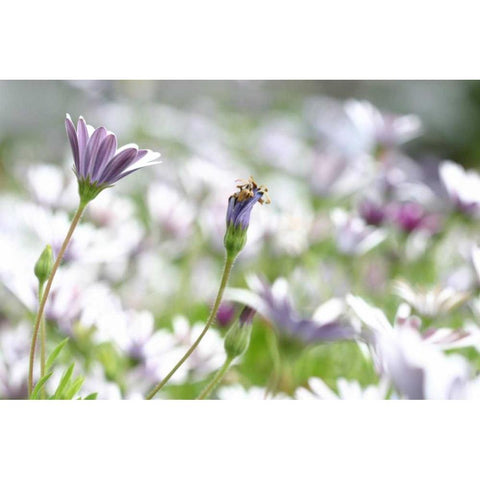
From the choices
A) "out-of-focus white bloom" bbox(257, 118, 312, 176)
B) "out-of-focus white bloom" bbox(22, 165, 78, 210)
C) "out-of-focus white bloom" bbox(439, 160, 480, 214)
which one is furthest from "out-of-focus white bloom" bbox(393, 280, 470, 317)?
"out-of-focus white bloom" bbox(257, 118, 312, 176)

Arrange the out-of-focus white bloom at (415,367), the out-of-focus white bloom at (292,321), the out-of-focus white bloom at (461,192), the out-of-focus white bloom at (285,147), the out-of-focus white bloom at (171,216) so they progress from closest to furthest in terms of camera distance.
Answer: the out-of-focus white bloom at (415,367), the out-of-focus white bloom at (292,321), the out-of-focus white bloom at (461,192), the out-of-focus white bloom at (171,216), the out-of-focus white bloom at (285,147)

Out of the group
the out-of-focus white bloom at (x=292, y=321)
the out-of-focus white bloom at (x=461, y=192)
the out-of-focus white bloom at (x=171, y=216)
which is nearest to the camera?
the out-of-focus white bloom at (x=292, y=321)

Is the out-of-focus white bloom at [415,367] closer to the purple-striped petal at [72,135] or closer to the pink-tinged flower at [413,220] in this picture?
the purple-striped petal at [72,135]

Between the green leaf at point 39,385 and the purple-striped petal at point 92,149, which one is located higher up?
the purple-striped petal at point 92,149

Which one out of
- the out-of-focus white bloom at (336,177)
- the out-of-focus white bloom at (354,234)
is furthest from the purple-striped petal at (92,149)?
the out-of-focus white bloom at (336,177)

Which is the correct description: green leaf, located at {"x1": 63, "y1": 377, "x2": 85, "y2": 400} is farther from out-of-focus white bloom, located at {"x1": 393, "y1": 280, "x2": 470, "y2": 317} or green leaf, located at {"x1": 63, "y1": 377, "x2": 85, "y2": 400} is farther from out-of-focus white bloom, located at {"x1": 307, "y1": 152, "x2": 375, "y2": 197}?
out-of-focus white bloom, located at {"x1": 307, "y1": 152, "x2": 375, "y2": 197}
